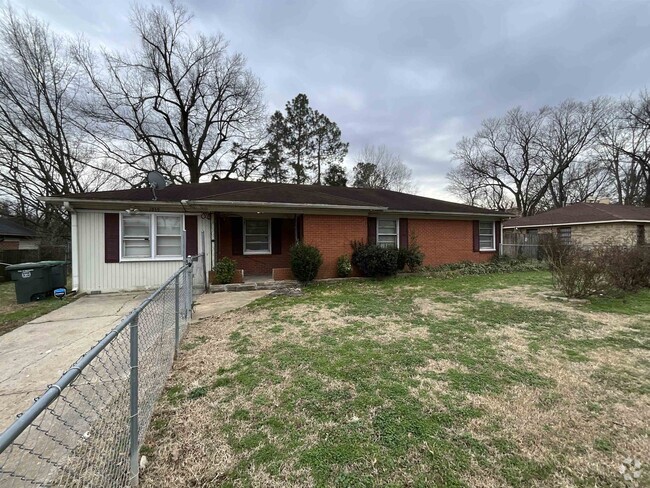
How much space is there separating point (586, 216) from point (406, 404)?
2371 centimetres

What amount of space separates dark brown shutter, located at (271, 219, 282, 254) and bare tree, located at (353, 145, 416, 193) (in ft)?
59.3

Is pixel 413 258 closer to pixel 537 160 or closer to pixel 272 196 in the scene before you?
pixel 272 196

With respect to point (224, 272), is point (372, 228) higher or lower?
higher

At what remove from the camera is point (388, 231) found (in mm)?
12086

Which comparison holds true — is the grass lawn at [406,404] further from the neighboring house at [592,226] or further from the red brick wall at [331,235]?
the neighboring house at [592,226]

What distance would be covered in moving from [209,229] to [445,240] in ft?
32.2

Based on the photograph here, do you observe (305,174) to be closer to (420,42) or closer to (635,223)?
(420,42)

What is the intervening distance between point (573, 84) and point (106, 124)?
93.8ft

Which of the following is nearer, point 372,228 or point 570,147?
point 372,228

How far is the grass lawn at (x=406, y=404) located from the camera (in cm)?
204

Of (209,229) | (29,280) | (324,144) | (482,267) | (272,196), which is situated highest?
(324,144)

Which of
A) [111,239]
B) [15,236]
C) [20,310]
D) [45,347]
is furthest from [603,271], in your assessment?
[15,236]

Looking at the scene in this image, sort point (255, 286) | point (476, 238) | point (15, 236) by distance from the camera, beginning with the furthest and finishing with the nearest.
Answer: point (15, 236) → point (476, 238) → point (255, 286)

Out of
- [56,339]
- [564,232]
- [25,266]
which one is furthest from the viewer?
[564,232]
